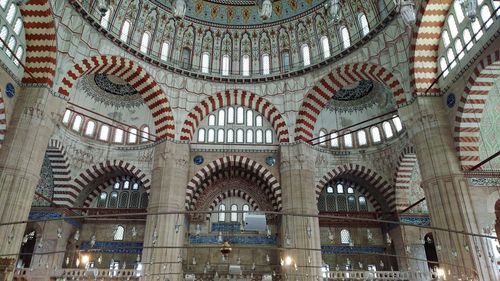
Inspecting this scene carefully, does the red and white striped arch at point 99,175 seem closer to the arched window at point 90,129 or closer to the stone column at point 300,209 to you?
the arched window at point 90,129

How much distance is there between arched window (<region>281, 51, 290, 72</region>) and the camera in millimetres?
16266

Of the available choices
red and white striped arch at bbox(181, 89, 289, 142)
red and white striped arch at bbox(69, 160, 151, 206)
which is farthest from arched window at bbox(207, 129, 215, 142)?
red and white striped arch at bbox(69, 160, 151, 206)

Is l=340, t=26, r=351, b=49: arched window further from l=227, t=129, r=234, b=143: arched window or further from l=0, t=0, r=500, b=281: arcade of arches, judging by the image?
l=227, t=129, r=234, b=143: arched window

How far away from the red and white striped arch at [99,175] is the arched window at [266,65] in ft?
23.0

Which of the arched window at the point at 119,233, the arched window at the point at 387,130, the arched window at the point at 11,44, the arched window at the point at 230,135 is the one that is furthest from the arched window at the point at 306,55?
the arched window at the point at 119,233

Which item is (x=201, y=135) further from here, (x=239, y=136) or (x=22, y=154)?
(x=22, y=154)

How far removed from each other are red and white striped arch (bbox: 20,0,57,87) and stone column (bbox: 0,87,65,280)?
0.53 m

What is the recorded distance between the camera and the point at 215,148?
52.3 ft

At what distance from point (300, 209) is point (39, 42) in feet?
33.9

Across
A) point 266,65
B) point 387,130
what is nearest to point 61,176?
point 266,65

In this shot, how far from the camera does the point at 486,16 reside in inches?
380

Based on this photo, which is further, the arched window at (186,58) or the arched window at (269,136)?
the arched window at (269,136)

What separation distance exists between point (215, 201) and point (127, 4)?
29.9 feet

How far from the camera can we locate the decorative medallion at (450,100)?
1072cm
